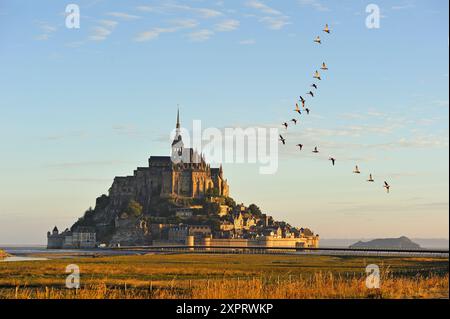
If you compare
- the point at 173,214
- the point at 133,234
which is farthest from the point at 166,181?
the point at 133,234

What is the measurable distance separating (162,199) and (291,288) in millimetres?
158415

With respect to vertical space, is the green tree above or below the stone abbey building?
below

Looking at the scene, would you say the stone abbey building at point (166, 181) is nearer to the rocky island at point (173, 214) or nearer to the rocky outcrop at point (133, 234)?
the rocky island at point (173, 214)

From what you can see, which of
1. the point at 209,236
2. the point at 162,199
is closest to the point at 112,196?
the point at 162,199

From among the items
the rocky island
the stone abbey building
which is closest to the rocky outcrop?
the rocky island

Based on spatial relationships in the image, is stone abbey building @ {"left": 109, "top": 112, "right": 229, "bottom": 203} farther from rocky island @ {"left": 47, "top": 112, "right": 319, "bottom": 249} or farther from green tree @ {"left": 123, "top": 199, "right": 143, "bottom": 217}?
green tree @ {"left": 123, "top": 199, "right": 143, "bottom": 217}

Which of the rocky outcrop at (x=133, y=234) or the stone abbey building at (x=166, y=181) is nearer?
the rocky outcrop at (x=133, y=234)

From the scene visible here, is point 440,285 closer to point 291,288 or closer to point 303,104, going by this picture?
point 291,288

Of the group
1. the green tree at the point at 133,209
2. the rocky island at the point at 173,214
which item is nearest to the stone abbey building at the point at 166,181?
the rocky island at the point at 173,214

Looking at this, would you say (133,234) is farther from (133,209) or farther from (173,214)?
(173,214)

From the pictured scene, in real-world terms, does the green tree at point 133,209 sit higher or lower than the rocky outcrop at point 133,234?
higher
